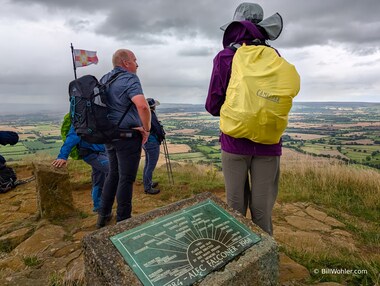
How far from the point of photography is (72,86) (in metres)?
2.76

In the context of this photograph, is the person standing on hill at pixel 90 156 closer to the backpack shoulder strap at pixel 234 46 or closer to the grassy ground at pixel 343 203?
the backpack shoulder strap at pixel 234 46

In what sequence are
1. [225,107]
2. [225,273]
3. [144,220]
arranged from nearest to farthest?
[225,273]
[144,220]
[225,107]

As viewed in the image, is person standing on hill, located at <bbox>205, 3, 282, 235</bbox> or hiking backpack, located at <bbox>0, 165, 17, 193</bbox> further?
hiking backpack, located at <bbox>0, 165, 17, 193</bbox>

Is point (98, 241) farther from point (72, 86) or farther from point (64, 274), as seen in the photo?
point (72, 86)

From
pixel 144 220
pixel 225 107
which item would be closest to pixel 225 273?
pixel 144 220

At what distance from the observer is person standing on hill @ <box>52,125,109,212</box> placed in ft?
11.1

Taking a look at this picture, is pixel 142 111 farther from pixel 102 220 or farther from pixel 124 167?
pixel 102 220

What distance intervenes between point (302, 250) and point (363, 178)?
340 cm

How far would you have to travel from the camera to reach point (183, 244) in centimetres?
169

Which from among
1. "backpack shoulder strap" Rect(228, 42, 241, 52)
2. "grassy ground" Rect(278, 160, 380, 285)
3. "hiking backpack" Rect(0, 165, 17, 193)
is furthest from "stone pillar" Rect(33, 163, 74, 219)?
"grassy ground" Rect(278, 160, 380, 285)

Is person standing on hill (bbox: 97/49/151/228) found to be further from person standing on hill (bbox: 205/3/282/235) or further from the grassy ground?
the grassy ground

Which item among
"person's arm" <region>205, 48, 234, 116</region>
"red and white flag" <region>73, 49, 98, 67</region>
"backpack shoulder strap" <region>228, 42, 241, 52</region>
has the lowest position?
"person's arm" <region>205, 48, 234, 116</region>

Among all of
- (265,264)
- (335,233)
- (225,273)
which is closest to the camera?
(225,273)

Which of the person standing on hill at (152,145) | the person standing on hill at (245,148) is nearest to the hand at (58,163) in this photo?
the person standing on hill at (152,145)
